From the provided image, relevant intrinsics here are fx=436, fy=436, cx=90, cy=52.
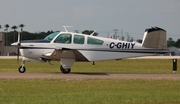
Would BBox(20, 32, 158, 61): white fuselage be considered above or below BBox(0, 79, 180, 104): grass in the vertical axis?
above

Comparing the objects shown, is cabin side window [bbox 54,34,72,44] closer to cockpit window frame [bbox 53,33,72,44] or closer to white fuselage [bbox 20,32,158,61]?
cockpit window frame [bbox 53,33,72,44]

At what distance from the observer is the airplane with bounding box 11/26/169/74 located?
25328 millimetres

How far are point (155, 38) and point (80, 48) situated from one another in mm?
4556

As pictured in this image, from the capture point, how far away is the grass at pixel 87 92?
42.9ft

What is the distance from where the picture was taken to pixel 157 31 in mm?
25859

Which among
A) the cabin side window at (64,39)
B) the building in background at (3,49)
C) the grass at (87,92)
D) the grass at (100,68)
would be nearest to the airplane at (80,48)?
the cabin side window at (64,39)

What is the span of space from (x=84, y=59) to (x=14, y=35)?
124 meters

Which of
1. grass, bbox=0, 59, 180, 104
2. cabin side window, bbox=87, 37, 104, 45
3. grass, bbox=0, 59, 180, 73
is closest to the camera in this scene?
grass, bbox=0, 59, 180, 104

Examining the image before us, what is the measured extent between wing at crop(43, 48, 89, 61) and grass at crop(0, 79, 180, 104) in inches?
218

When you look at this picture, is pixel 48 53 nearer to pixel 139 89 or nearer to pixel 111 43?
pixel 111 43

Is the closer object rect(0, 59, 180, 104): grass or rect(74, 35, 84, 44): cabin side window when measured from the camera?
rect(0, 59, 180, 104): grass

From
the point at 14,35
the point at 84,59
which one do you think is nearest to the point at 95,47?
the point at 84,59

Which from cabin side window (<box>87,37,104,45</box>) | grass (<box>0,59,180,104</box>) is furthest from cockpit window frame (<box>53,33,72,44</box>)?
grass (<box>0,59,180,104</box>)

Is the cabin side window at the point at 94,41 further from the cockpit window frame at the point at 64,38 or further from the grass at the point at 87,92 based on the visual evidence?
the grass at the point at 87,92
